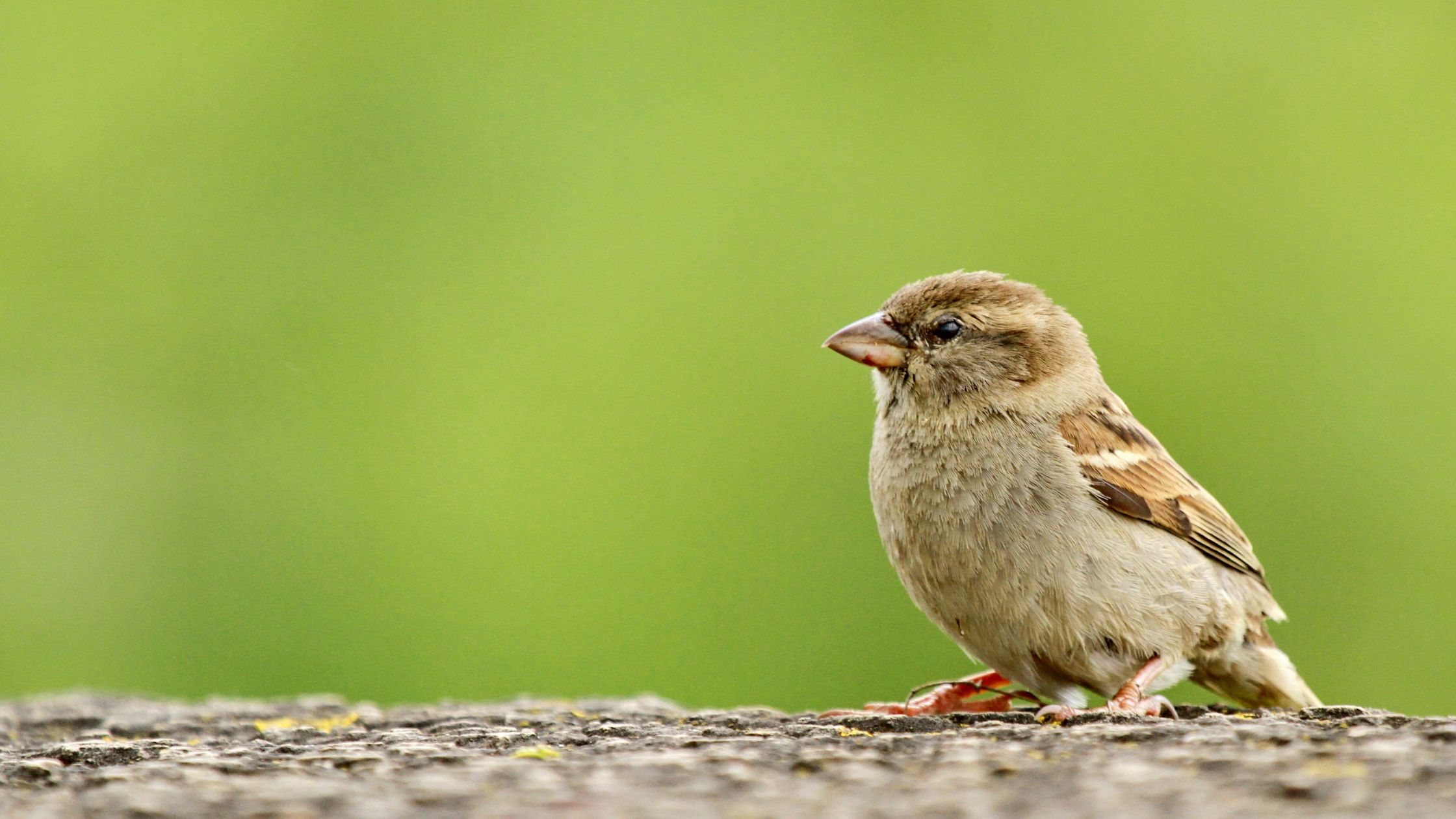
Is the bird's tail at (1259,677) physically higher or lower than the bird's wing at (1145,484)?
lower

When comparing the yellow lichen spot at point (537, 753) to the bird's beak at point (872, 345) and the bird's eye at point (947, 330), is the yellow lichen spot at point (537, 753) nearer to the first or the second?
the bird's beak at point (872, 345)

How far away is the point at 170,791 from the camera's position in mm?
2789

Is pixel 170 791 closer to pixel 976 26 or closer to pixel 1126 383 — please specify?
pixel 1126 383

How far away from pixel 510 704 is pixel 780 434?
4.09 metres

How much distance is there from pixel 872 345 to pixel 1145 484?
36.5 inches

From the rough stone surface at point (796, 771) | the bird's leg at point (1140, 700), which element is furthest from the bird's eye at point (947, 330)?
the rough stone surface at point (796, 771)

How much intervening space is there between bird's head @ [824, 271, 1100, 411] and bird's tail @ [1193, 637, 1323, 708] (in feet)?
3.15

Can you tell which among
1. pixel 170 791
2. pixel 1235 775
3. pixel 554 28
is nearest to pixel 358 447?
pixel 554 28

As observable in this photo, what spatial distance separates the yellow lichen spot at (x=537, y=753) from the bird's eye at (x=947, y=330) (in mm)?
2224

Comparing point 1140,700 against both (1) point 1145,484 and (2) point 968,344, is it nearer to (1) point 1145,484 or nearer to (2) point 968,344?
(1) point 1145,484

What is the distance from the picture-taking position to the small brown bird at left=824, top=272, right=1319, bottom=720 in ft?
14.5

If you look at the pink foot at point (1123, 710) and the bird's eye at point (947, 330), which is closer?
the pink foot at point (1123, 710)

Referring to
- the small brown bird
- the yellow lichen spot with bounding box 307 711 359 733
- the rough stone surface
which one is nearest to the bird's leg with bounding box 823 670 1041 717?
the small brown bird

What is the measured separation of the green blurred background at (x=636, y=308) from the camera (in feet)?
27.7
